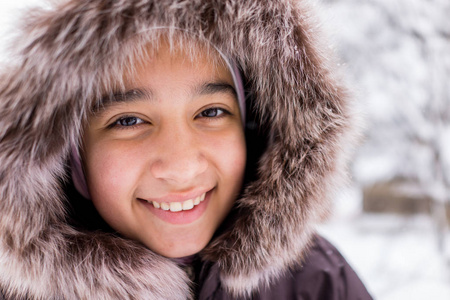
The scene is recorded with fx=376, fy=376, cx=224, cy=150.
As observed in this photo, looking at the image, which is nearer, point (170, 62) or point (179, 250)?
point (170, 62)

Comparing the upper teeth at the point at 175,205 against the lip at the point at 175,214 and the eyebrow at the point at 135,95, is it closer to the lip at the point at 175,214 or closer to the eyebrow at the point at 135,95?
the lip at the point at 175,214

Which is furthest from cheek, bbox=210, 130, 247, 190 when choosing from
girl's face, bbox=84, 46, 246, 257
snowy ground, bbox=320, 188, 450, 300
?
snowy ground, bbox=320, 188, 450, 300

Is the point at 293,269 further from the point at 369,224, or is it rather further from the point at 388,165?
the point at 369,224

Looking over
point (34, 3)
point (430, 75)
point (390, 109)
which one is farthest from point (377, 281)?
point (34, 3)

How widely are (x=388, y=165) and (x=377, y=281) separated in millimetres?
986

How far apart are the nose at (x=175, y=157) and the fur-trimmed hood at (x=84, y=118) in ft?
0.68

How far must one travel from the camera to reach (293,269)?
1.22 meters

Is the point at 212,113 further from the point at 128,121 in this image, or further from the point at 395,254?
the point at 395,254

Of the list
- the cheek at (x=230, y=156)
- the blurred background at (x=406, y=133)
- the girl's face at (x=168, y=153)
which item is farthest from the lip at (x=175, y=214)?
the blurred background at (x=406, y=133)

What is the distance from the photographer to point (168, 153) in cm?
98

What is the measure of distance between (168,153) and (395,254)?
101 inches

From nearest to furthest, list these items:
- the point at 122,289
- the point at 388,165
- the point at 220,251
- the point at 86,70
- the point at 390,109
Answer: the point at 86,70
the point at 122,289
the point at 220,251
the point at 390,109
the point at 388,165

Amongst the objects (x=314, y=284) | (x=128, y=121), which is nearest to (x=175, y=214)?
(x=128, y=121)

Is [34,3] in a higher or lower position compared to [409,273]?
higher
